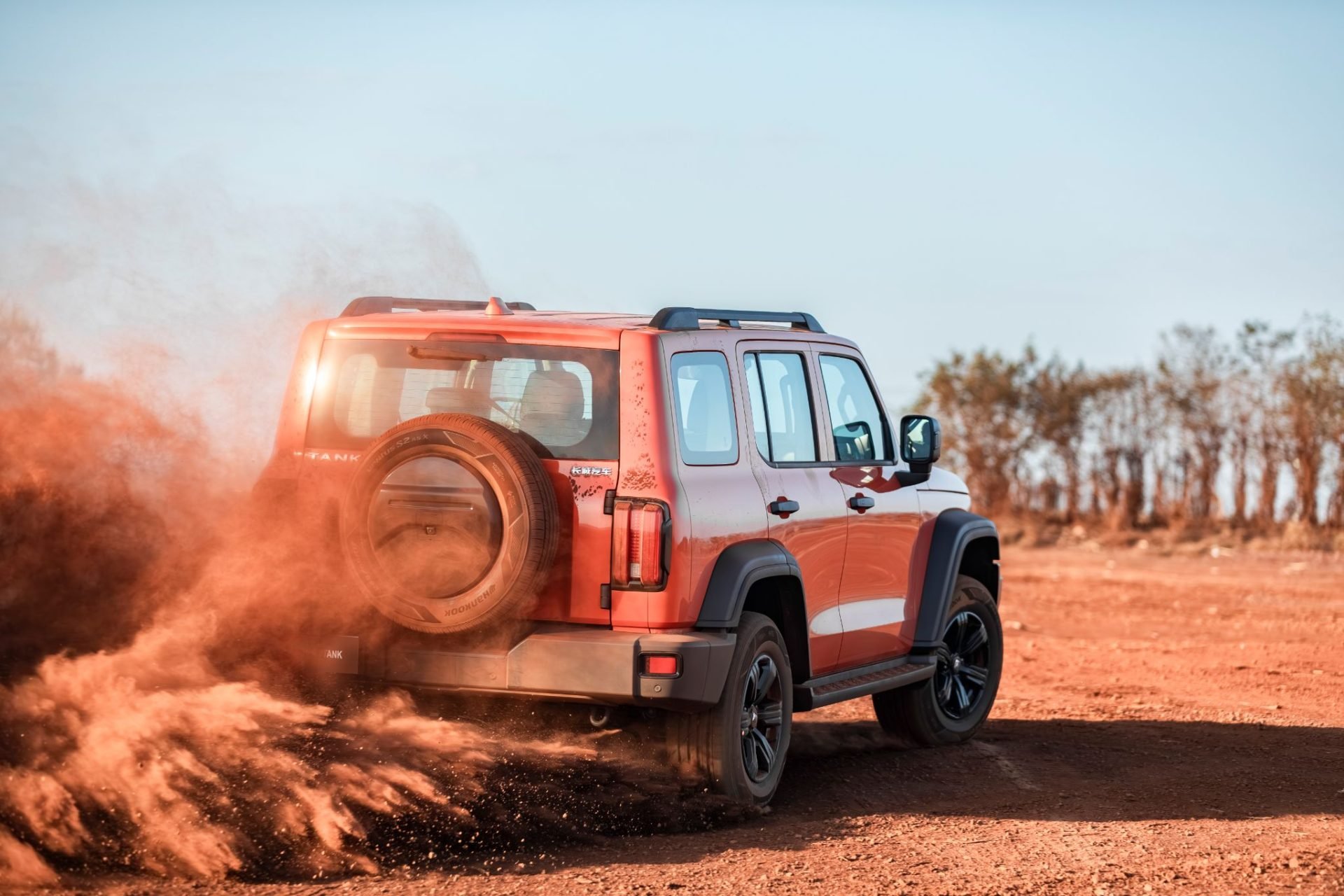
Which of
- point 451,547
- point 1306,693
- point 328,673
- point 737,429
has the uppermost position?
point 737,429

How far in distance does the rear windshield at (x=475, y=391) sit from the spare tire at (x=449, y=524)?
0.78ft

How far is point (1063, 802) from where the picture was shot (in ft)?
24.5

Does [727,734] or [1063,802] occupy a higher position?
[727,734]

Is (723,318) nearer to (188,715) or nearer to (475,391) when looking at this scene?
(475,391)

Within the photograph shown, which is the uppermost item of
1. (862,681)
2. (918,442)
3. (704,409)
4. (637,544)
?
(704,409)

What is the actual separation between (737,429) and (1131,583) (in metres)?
14.1

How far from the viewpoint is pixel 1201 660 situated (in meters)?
13.2

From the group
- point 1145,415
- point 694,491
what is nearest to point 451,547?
point 694,491

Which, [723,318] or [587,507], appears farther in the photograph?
[723,318]

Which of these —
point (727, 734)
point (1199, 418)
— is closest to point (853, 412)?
point (727, 734)

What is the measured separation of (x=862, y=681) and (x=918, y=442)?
1.29 meters

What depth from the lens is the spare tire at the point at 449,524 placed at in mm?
6145

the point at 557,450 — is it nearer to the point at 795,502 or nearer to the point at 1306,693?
the point at 795,502

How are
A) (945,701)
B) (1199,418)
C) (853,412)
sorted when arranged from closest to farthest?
(853,412) < (945,701) < (1199,418)
